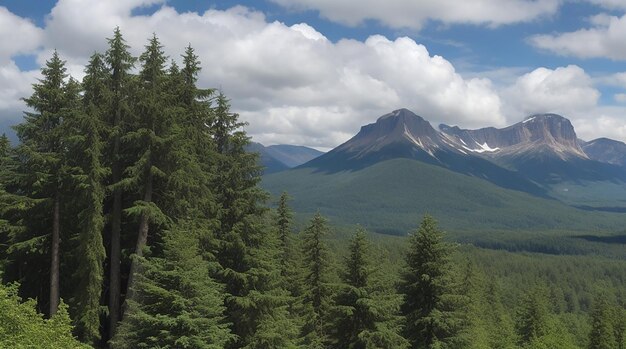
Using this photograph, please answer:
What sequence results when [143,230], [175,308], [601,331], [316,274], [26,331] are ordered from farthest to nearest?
[601,331]
[316,274]
[143,230]
[175,308]
[26,331]

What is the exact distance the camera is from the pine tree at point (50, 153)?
22.1 metres

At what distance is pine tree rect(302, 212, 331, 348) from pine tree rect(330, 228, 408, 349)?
430cm

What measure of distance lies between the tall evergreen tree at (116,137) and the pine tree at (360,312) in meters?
11.1

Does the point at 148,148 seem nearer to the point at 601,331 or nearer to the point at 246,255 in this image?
the point at 246,255

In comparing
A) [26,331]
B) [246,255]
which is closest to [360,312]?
[246,255]

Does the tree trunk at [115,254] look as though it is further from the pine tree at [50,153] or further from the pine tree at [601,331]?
the pine tree at [601,331]

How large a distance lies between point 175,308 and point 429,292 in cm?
1550

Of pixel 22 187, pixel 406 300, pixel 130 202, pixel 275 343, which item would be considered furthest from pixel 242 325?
pixel 22 187

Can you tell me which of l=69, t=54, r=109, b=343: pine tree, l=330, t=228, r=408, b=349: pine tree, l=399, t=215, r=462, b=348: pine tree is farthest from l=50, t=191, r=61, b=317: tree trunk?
l=399, t=215, r=462, b=348: pine tree

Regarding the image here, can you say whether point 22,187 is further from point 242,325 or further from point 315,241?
point 315,241

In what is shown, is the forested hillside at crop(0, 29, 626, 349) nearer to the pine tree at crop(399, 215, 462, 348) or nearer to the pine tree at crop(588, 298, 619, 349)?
the pine tree at crop(399, 215, 462, 348)

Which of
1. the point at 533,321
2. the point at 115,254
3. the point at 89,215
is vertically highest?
the point at 89,215

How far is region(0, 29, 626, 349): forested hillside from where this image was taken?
17266mm

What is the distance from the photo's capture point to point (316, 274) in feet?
107
